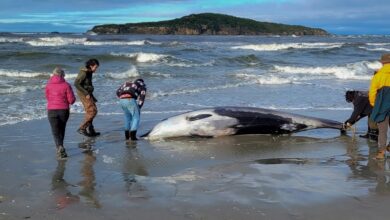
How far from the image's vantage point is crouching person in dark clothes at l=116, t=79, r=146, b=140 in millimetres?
10758

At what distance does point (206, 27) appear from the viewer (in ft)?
547

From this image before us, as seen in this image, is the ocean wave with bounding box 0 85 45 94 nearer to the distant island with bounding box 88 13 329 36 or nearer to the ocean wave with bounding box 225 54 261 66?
the ocean wave with bounding box 225 54 261 66

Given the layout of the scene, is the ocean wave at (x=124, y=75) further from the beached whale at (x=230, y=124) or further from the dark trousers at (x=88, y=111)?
the beached whale at (x=230, y=124)

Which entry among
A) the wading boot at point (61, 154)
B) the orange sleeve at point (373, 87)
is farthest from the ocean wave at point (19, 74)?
the orange sleeve at point (373, 87)

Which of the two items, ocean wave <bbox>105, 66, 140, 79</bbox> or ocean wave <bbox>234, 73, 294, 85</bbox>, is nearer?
ocean wave <bbox>234, 73, 294, 85</bbox>

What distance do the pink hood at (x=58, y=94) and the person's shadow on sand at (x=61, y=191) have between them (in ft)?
4.17

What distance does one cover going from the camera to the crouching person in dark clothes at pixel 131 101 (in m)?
10.8

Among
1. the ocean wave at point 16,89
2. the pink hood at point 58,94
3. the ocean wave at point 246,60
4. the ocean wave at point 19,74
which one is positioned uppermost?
the pink hood at point 58,94

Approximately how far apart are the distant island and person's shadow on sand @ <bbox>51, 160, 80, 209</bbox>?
485 feet

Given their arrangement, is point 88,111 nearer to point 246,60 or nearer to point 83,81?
point 83,81

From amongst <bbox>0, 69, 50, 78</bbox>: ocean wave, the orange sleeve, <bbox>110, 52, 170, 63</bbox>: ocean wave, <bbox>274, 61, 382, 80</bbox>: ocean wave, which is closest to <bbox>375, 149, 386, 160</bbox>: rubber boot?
the orange sleeve

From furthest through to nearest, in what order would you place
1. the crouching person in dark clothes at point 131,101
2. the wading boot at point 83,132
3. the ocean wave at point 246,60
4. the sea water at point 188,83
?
the ocean wave at point 246,60 < the sea water at point 188,83 < the wading boot at point 83,132 < the crouching person in dark clothes at point 131,101

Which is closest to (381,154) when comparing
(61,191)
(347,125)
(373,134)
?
(373,134)

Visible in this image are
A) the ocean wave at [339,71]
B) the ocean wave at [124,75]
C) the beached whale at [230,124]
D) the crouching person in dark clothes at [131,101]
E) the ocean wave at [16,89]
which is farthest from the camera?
the ocean wave at [339,71]
